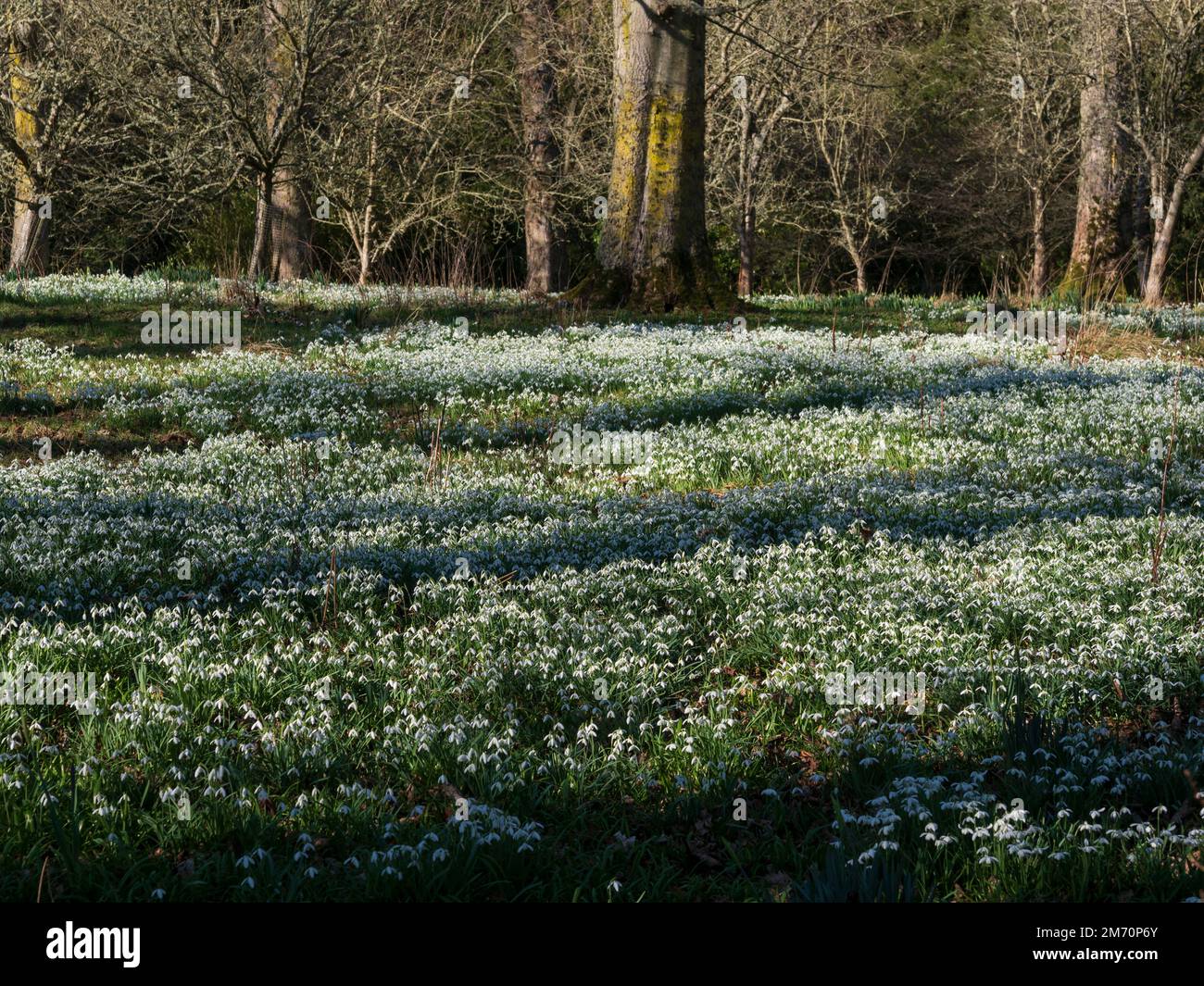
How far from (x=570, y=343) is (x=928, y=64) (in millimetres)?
32806

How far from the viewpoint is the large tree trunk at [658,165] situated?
60.2ft

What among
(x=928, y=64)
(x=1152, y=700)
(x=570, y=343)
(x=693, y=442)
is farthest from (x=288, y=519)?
(x=928, y=64)

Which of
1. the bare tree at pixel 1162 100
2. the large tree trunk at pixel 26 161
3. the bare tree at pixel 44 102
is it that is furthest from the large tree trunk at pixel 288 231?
the bare tree at pixel 1162 100

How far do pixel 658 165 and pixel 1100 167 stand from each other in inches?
523

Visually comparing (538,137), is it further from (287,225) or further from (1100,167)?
(1100,167)

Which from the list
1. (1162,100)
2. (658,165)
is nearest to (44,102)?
(658,165)

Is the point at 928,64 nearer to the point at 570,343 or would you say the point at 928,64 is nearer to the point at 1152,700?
the point at 570,343

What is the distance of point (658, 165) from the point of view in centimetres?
1838

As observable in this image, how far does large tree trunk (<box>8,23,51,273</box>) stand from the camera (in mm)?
26984

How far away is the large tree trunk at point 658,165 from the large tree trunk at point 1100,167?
36.4 feet

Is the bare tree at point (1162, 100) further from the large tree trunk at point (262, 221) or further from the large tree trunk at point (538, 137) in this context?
the large tree trunk at point (262, 221)

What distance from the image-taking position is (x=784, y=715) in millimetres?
5562

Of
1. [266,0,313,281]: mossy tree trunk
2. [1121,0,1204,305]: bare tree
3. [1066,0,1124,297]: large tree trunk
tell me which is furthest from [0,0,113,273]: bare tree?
[1121,0,1204,305]: bare tree

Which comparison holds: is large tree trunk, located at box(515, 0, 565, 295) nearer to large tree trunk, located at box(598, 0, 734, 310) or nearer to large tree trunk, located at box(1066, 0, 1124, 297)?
large tree trunk, located at box(598, 0, 734, 310)
